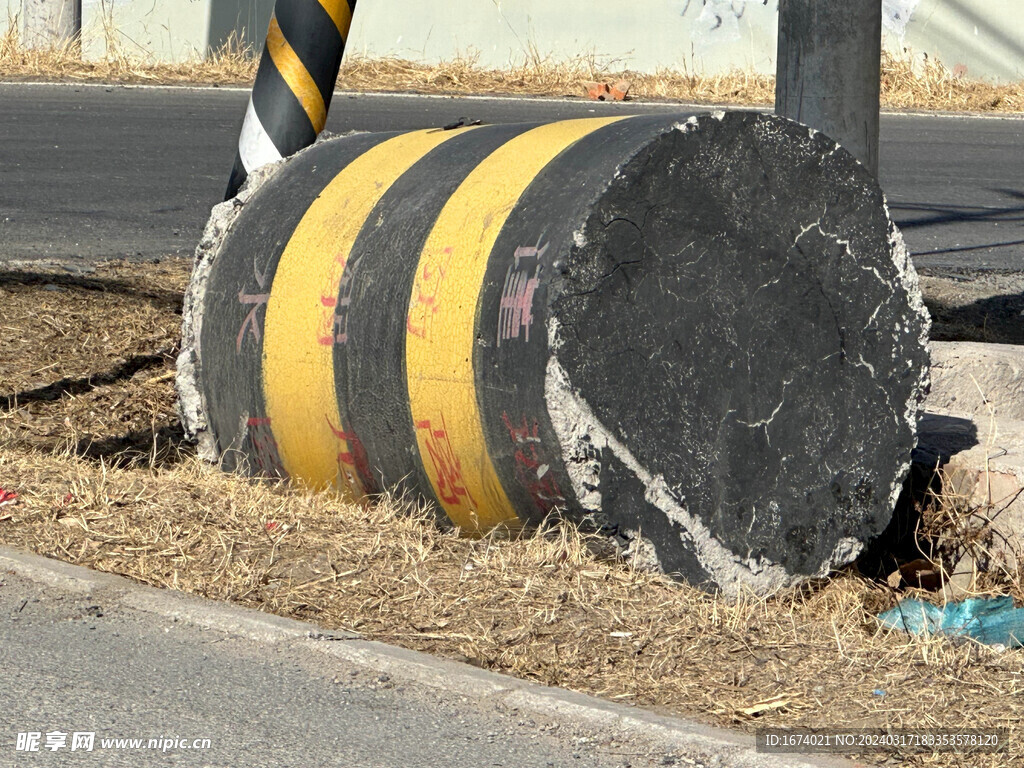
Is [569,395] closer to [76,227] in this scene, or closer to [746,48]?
[76,227]

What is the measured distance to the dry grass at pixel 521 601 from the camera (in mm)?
2930

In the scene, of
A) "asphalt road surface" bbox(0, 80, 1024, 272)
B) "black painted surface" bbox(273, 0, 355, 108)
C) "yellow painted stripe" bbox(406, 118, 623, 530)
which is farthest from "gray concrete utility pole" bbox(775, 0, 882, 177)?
"asphalt road surface" bbox(0, 80, 1024, 272)

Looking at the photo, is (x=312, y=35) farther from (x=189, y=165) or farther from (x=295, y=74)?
(x=189, y=165)

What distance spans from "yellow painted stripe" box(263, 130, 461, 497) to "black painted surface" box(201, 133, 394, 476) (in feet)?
0.15

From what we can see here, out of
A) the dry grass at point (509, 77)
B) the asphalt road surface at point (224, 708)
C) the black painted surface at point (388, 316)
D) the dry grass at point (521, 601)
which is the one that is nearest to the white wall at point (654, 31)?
the dry grass at point (509, 77)

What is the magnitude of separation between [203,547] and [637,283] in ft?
4.44

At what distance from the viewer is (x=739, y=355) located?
3.71m

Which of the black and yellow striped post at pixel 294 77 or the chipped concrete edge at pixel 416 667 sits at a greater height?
the black and yellow striped post at pixel 294 77

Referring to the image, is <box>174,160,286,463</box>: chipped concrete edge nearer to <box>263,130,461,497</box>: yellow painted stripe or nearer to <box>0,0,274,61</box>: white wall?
<box>263,130,461,497</box>: yellow painted stripe

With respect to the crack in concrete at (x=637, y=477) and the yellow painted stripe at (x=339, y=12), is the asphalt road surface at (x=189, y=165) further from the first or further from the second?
the crack in concrete at (x=637, y=477)

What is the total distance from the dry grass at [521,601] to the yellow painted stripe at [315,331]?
14 centimetres

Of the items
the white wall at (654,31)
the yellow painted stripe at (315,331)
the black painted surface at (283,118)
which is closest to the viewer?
the yellow painted stripe at (315,331)

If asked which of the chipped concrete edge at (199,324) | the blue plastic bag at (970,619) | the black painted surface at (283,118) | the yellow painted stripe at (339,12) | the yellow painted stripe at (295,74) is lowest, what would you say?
the blue plastic bag at (970,619)

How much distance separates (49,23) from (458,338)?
12378mm
